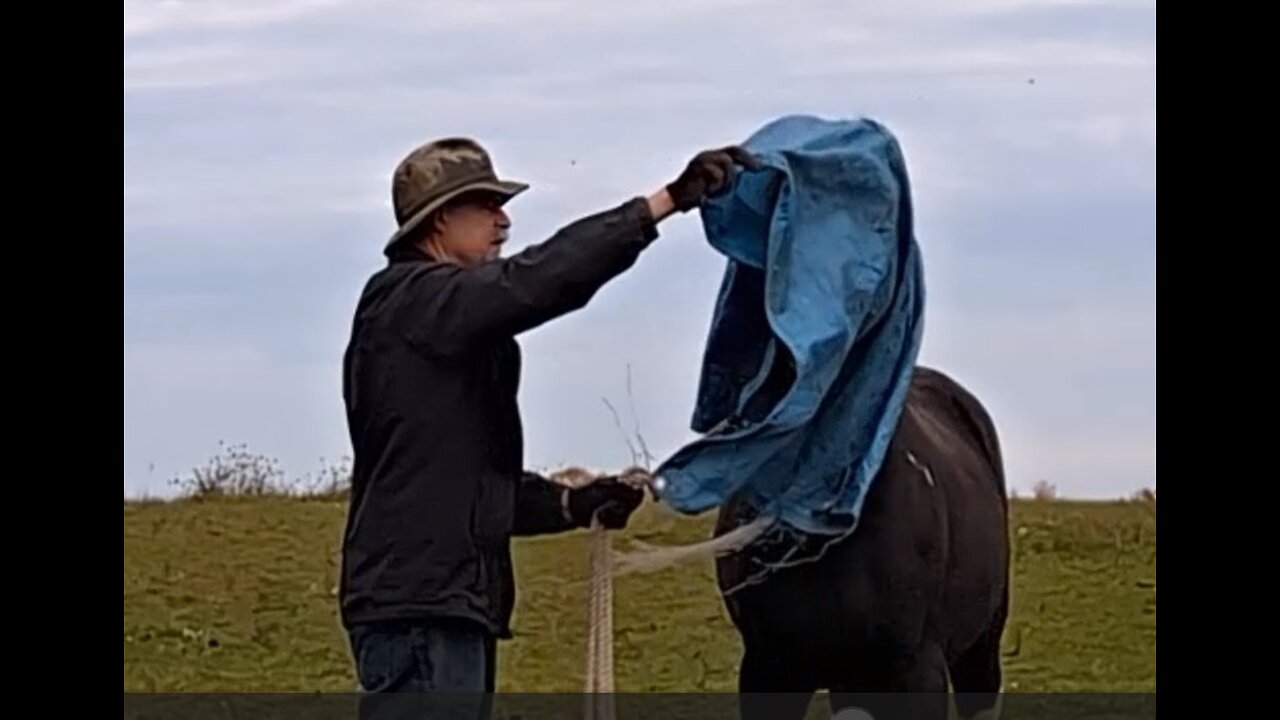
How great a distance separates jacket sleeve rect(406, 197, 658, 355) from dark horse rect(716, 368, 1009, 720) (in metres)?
1.28

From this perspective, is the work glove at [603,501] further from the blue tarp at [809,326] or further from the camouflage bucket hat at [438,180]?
the camouflage bucket hat at [438,180]

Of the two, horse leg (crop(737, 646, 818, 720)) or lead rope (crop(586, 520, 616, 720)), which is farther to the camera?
horse leg (crop(737, 646, 818, 720))

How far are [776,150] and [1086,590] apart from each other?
23.6 ft

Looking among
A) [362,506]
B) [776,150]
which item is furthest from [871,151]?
[362,506]

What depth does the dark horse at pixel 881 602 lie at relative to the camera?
6.27 m

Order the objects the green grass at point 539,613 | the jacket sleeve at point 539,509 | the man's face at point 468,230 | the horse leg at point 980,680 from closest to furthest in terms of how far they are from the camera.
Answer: the man's face at point 468,230
the jacket sleeve at point 539,509
the horse leg at point 980,680
the green grass at point 539,613

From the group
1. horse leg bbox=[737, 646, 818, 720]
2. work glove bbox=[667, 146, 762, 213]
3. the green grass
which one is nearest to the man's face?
work glove bbox=[667, 146, 762, 213]

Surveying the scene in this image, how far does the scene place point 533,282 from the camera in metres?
4.88

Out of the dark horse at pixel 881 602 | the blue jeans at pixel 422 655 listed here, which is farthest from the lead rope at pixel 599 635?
the dark horse at pixel 881 602

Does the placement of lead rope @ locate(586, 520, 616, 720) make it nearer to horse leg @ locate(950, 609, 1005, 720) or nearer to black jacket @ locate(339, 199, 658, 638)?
black jacket @ locate(339, 199, 658, 638)

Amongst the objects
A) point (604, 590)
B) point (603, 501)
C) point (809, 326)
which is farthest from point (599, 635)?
point (809, 326)

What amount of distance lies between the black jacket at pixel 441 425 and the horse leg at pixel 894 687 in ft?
4.93

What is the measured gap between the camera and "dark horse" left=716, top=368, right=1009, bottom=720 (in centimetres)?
627
